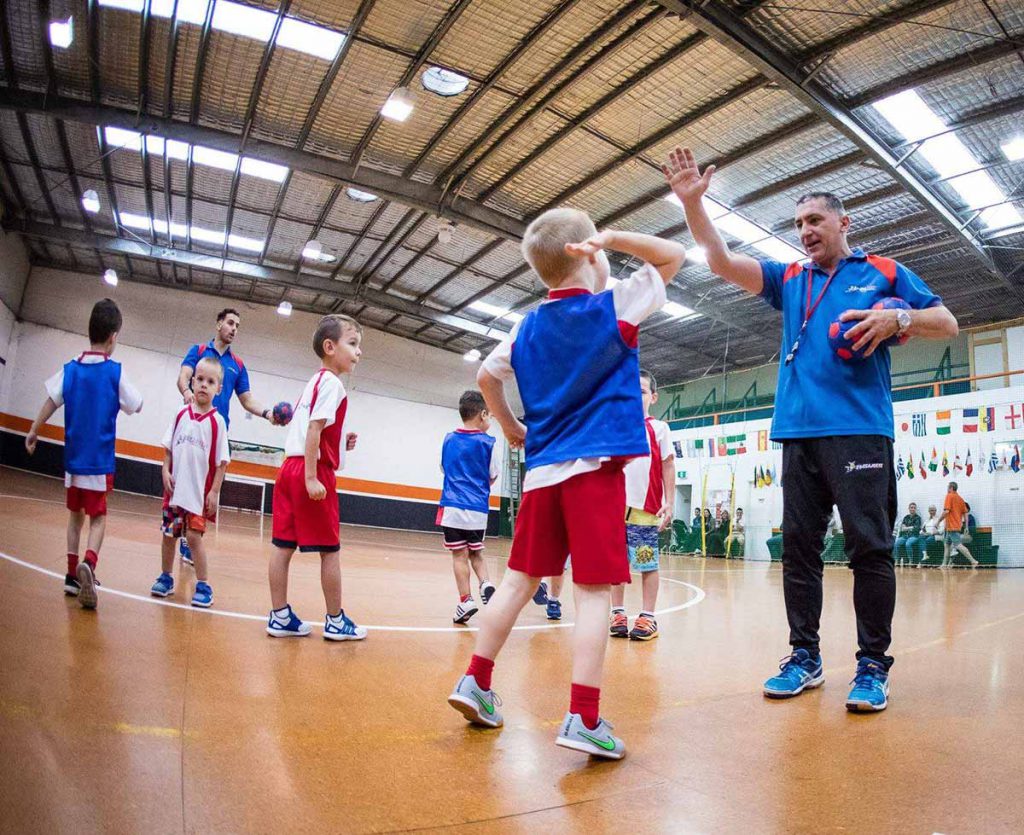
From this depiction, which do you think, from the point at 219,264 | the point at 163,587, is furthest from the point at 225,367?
the point at 219,264

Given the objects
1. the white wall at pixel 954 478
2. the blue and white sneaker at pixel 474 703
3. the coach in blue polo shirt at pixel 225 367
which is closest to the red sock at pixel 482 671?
the blue and white sneaker at pixel 474 703

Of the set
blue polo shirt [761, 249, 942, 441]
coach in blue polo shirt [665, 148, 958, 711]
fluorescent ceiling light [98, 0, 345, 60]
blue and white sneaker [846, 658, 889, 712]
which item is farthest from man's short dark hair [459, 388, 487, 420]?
fluorescent ceiling light [98, 0, 345, 60]

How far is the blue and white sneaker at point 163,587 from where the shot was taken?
3959 millimetres

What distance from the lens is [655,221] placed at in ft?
43.8

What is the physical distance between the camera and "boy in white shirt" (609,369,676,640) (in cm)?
390

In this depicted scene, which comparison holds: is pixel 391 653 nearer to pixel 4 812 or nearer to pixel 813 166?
pixel 4 812

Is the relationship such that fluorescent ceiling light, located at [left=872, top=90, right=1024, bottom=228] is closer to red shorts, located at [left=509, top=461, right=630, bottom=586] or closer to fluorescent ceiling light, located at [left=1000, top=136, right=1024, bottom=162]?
fluorescent ceiling light, located at [left=1000, top=136, right=1024, bottom=162]

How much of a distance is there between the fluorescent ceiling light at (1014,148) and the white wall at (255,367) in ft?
57.4

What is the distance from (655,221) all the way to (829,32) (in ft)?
17.1

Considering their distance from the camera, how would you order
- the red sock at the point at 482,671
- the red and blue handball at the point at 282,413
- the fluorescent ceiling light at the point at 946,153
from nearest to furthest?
the red sock at the point at 482,671 < the red and blue handball at the point at 282,413 < the fluorescent ceiling light at the point at 946,153

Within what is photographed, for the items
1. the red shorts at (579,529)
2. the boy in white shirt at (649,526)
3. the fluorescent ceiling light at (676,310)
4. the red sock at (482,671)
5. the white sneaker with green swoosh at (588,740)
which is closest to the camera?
the white sneaker with green swoosh at (588,740)

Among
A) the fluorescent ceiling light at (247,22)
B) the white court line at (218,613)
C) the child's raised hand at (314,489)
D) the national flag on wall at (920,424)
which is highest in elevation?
the fluorescent ceiling light at (247,22)

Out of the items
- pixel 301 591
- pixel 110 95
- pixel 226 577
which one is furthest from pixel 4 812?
pixel 110 95

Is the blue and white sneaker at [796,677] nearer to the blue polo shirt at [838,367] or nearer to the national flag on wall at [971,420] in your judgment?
the blue polo shirt at [838,367]
